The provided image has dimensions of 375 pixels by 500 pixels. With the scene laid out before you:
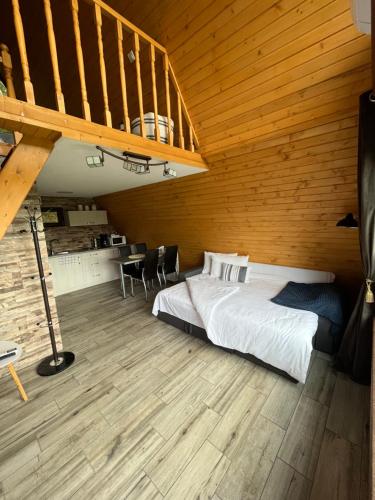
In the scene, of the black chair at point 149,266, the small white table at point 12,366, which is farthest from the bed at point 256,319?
the small white table at point 12,366

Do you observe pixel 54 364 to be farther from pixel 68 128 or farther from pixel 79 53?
pixel 79 53

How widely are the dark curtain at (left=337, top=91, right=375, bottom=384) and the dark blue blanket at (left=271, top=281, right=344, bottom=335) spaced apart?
0.18 metres

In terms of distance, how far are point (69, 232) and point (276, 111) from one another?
480 centimetres

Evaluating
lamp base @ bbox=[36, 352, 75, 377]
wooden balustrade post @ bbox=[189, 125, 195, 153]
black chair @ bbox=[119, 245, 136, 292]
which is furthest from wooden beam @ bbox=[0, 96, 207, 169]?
black chair @ bbox=[119, 245, 136, 292]

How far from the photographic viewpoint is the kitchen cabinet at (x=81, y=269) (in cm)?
414

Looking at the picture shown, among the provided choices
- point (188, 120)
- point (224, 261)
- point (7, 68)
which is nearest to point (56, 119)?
point (7, 68)

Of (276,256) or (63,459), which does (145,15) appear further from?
(63,459)

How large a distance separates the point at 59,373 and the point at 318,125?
341 centimetres

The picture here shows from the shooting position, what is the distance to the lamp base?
2.03 m

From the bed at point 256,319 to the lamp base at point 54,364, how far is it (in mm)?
1099

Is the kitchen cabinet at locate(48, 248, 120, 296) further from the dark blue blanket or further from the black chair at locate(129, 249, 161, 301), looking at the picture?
the dark blue blanket

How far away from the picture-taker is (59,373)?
203cm

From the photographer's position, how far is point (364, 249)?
5.15 ft

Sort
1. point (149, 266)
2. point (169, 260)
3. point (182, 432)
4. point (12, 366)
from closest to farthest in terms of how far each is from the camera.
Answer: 1. point (182, 432)
2. point (12, 366)
3. point (149, 266)
4. point (169, 260)
